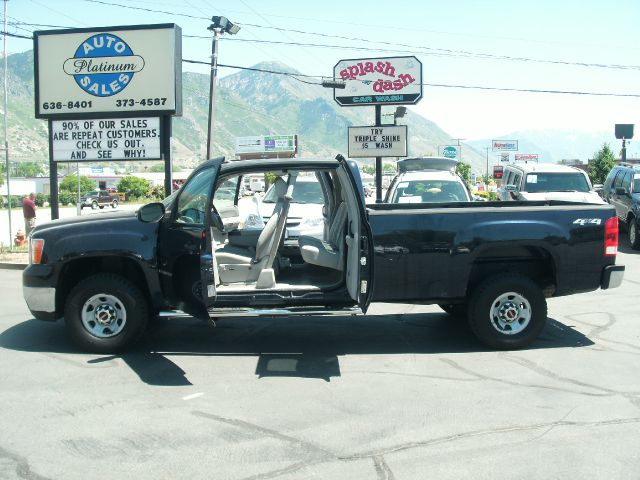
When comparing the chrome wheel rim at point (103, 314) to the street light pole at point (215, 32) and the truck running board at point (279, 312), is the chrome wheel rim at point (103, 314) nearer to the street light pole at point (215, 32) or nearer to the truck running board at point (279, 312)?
the truck running board at point (279, 312)

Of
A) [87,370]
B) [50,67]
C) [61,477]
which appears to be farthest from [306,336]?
[50,67]

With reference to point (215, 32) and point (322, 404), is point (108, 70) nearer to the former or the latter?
point (322, 404)

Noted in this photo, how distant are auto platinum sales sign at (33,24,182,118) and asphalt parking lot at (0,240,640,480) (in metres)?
7.14

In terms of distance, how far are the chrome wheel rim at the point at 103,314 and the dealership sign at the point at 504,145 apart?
9327 cm

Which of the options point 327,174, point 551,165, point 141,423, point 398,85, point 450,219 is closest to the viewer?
point 141,423

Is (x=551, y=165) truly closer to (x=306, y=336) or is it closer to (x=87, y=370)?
(x=306, y=336)

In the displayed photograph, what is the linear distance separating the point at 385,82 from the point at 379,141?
3.02 meters

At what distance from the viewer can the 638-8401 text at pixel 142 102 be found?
1423 cm

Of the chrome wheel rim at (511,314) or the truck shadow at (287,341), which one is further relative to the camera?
the chrome wheel rim at (511,314)

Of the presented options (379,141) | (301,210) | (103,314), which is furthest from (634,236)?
(103,314)

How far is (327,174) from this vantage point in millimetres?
7777

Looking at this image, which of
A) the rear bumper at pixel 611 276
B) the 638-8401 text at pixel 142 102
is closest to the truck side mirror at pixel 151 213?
the rear bumper at pixel 611 276

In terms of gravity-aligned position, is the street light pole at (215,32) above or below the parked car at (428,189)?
above

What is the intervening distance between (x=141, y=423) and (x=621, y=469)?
3282 mm
